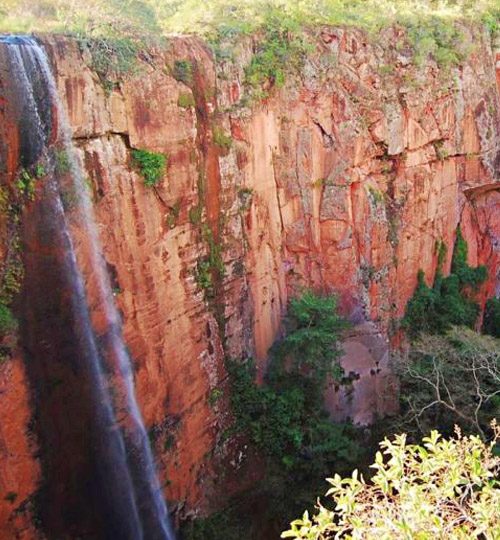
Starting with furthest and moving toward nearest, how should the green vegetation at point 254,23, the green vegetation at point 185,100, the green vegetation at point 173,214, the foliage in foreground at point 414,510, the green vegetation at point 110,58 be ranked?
the green vegetation at point 173,214
the green vegetation at point 185,100
the green vegetation at point 254,23
the green vegetation at point 110,58
the foliage in foreground at point 414,510

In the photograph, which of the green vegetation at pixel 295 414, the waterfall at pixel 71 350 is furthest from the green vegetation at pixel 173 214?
the green vegetation at pixel 295 414

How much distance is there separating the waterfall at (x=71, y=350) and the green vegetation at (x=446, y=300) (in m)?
8.45

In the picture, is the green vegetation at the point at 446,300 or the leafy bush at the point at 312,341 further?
the green vegetation at the point at 446,300

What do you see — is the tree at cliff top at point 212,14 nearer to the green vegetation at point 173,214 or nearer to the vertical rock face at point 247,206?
the vertical rock face at point 247,206

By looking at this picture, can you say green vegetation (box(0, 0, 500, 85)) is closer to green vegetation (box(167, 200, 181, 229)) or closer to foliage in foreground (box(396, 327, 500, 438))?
green vegetation (box(167, 200, 181, 229))

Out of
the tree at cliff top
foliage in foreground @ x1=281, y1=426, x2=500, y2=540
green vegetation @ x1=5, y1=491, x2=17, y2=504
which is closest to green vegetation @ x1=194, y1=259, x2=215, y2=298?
the tree at cliff top

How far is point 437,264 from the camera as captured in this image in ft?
55.3

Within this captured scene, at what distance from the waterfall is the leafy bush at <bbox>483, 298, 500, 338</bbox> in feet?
39.4

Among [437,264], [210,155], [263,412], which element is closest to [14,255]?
[210,155]

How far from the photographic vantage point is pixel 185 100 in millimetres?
10242

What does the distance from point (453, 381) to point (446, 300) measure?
12.3 ft

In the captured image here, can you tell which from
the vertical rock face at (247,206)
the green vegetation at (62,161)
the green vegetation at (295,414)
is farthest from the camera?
the green vegetation at (295,414)

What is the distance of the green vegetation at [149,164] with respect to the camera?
9.55 metres

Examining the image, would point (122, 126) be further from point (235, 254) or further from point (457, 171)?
point (457, 171)
